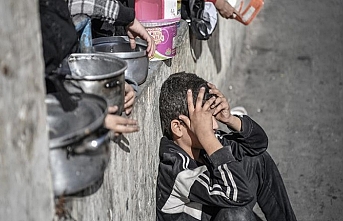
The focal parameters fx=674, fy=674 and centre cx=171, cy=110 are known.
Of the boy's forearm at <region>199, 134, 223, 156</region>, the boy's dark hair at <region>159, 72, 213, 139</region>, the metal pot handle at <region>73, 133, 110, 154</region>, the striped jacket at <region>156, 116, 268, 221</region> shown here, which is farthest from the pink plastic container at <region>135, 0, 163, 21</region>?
the metal pot handle at <region>73, 133, 110, 154</region>

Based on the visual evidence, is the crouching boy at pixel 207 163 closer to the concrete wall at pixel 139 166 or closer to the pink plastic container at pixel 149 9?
the concrete wall at pixel 139 166

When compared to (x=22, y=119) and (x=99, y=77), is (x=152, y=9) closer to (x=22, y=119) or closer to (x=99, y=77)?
(x=99, y=77)

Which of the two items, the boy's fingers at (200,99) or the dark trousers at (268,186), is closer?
the boy's fingers at (200,99)

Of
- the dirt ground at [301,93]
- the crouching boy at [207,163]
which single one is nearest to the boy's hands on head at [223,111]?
the crouching boy at [207,163]

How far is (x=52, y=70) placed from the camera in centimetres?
216

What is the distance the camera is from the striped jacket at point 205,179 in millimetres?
3002

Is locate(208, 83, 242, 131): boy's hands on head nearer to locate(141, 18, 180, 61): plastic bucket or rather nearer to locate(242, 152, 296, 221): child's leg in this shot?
locate(242, 152, 296, 221): child's leg

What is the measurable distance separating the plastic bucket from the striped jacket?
476 millimetres

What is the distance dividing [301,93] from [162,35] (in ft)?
8.41

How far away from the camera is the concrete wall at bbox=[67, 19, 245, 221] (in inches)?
94.5

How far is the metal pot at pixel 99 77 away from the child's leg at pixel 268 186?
3.90ft

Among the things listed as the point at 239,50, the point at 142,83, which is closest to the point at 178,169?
the point at 142,83

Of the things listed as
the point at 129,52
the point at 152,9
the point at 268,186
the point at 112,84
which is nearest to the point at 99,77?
the point at 112,84

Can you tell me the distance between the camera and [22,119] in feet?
5.43
